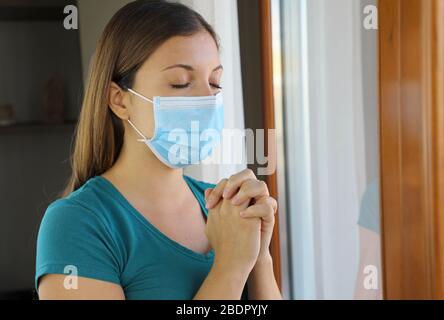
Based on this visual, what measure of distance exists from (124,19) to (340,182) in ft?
1.29

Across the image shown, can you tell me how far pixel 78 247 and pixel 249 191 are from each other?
0.72 feet

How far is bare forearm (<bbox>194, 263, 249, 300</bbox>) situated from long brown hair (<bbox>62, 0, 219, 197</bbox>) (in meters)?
0.20

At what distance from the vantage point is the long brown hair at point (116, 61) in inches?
26.5

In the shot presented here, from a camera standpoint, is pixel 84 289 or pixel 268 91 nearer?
pixel 84 289

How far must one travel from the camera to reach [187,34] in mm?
683

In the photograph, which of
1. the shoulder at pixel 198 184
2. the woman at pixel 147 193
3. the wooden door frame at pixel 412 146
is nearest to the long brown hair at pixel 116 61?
the woman at pixel 147 193

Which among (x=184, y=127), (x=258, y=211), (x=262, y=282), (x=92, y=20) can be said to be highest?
(x=92, y=20)

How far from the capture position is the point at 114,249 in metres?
0.65

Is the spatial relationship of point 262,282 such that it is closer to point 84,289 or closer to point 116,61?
point 84,289

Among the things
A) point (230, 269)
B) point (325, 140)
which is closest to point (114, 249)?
point (230, 269)

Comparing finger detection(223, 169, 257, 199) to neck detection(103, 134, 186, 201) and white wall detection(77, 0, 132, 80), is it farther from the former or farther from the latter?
white wall detection(77, 0, 132, 80)

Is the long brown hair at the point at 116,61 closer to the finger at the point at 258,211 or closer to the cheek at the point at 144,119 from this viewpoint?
the cheek at the point at 144,119

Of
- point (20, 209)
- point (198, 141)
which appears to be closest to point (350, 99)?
point (198, 141)

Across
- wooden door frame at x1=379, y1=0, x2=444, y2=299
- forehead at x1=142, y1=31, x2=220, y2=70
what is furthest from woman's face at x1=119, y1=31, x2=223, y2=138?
wooden door frame at x1=379, y1=0, x2=444, y2=299
